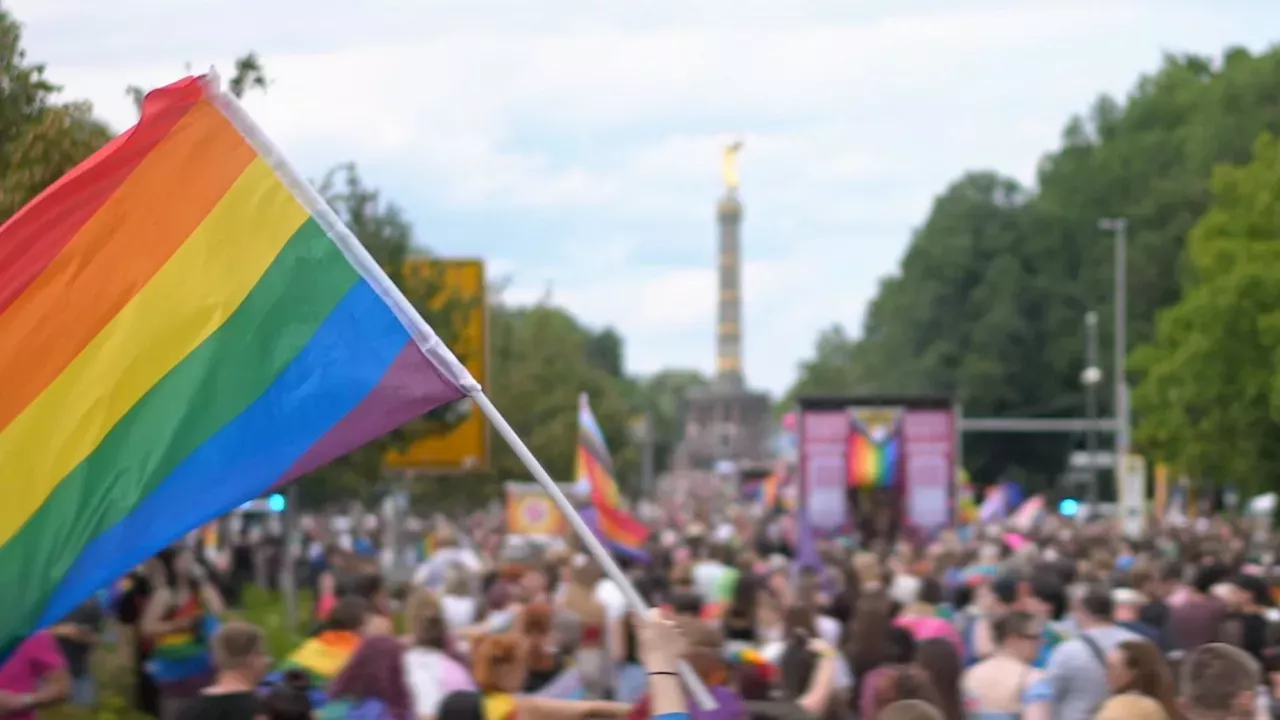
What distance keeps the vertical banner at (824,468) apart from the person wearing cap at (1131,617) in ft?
63.7

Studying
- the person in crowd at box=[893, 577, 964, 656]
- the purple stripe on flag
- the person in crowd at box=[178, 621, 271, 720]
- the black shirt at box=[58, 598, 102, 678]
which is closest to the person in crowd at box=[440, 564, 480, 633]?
the black shirt at box=[58, 598, 102, 678]

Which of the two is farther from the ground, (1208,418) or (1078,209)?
(1078,209)

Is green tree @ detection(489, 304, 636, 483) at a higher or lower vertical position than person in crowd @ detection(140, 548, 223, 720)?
higher

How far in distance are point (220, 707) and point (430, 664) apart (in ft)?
9.17

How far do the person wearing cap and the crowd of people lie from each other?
0.02 metres

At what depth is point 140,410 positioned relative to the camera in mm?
6422

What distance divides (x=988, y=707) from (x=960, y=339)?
242ft

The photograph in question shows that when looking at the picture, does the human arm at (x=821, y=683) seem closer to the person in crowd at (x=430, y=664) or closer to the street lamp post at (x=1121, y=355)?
the person in crowd at (x=430, y=664)

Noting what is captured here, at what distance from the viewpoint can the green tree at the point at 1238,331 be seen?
44.5 metres

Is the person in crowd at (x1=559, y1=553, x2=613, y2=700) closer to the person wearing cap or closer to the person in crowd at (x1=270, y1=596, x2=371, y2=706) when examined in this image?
the person in crowd at (x1=270, y1=596, x2=371, y2=706)

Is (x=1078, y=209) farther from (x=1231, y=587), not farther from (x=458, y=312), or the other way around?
(x=1231, y=587)

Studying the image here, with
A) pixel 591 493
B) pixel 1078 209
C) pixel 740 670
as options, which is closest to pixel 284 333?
pixel 740 670

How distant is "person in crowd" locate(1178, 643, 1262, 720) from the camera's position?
6672mm

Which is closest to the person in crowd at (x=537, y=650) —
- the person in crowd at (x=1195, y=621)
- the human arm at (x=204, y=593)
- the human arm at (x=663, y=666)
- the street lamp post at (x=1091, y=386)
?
the human arm at (x=204, y=593)
